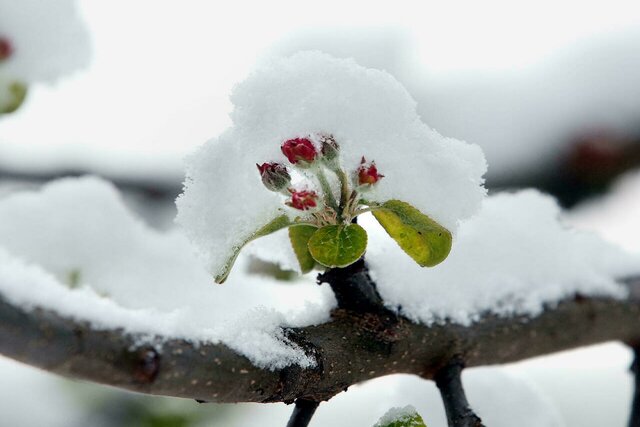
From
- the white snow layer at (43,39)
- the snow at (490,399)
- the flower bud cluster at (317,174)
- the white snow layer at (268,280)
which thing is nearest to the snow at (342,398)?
the snow at (490,399)

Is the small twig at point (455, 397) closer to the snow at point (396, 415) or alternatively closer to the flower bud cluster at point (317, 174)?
the snow at point (396, 415)

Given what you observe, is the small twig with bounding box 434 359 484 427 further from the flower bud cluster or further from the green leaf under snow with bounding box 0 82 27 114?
the green leaf under snow with bounding box 0 82 27 114

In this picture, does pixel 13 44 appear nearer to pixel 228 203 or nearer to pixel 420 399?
pixel 228 203

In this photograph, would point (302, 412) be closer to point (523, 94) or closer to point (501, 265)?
point (501, 265)

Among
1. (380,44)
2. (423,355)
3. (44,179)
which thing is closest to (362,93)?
(423,355)

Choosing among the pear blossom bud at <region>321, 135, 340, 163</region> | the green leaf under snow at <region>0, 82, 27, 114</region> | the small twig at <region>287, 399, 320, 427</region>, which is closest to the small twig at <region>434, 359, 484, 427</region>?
the small twig at <region>287, 399, 320, 427</region>

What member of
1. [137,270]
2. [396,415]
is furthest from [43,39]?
[396,415]
